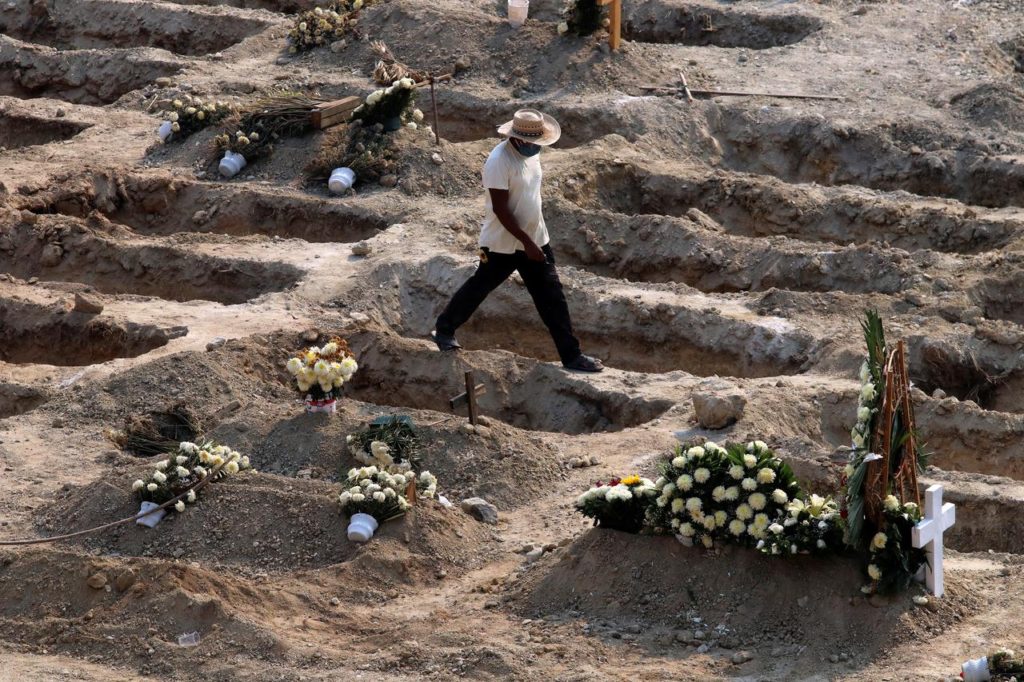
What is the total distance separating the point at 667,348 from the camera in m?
13.1

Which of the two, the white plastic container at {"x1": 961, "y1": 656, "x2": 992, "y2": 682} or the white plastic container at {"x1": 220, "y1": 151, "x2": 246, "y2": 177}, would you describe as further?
the white plastic container at {"x1": 220, "y1": 151, "x2": 246, "y2": 177}

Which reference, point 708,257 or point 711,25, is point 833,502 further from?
point 711,25

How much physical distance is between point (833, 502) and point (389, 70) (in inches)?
411

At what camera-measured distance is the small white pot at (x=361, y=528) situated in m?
9.27

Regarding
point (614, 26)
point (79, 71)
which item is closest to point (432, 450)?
point (614, 26)

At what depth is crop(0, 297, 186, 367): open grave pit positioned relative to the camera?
42.4ft

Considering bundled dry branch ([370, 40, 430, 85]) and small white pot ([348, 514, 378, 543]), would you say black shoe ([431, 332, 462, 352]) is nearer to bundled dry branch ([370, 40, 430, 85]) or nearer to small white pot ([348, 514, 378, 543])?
small white pot ([348, 514, 378, 543])

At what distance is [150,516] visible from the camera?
9.57m

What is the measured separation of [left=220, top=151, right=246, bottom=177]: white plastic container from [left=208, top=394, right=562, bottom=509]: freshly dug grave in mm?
5598

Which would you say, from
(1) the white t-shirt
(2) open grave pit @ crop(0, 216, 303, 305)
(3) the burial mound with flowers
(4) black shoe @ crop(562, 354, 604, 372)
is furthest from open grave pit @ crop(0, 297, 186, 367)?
(3) the burial mound with flowers

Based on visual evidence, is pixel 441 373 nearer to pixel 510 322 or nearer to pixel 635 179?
pixel 510 322

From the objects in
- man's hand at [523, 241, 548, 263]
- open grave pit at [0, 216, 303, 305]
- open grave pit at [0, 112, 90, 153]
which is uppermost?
man's hand at [523, 241, 548, 263]

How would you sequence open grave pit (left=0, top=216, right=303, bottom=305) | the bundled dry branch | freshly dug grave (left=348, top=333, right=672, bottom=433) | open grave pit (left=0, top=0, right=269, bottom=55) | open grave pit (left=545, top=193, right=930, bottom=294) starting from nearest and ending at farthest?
freshly dug grave (left=348, top=333, right=672, bottom=433) → open grave pit (left=545, top=193, right=930, bottom=294) → open grave pit (left=0, top=216, right=303, bottom=305) → the bundled dry branch → open grave pit (left=0, top=0, right=269, bottom=55)

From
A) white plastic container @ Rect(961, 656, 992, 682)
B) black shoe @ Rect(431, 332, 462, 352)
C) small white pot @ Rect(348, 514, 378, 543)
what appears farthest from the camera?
black shoe @ Rect(431, 332, 462, 352)
